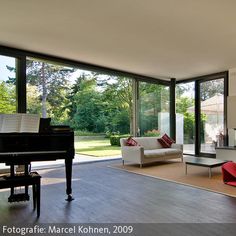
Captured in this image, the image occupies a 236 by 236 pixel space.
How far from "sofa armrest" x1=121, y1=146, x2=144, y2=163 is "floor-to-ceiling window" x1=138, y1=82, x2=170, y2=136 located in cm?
198

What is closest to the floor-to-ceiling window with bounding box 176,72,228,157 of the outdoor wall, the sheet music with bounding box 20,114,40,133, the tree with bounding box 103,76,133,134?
the outdoor wall

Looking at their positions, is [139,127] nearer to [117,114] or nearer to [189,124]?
[117,114]

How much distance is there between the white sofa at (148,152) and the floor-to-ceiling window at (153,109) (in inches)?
50.6

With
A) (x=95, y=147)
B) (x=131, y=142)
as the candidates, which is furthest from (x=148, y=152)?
(x=95, y=147)

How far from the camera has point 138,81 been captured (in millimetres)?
8719

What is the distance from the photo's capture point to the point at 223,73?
26.4ft

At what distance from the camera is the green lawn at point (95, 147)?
8711 mm

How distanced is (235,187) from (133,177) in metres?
1.98

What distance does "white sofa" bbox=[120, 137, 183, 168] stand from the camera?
638 centimetres

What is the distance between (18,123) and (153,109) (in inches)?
245

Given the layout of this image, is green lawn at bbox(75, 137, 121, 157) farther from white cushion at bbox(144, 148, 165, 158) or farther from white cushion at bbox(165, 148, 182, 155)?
white cushion at bbox(144, 148, 165, 158)

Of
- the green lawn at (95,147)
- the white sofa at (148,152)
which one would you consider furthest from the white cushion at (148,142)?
the green lawn at (95,147)

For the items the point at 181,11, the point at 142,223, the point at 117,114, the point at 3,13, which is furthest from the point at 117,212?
the point at 117,114

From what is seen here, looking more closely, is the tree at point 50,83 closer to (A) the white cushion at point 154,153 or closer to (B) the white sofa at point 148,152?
(B) the white sofa at point 148,152
